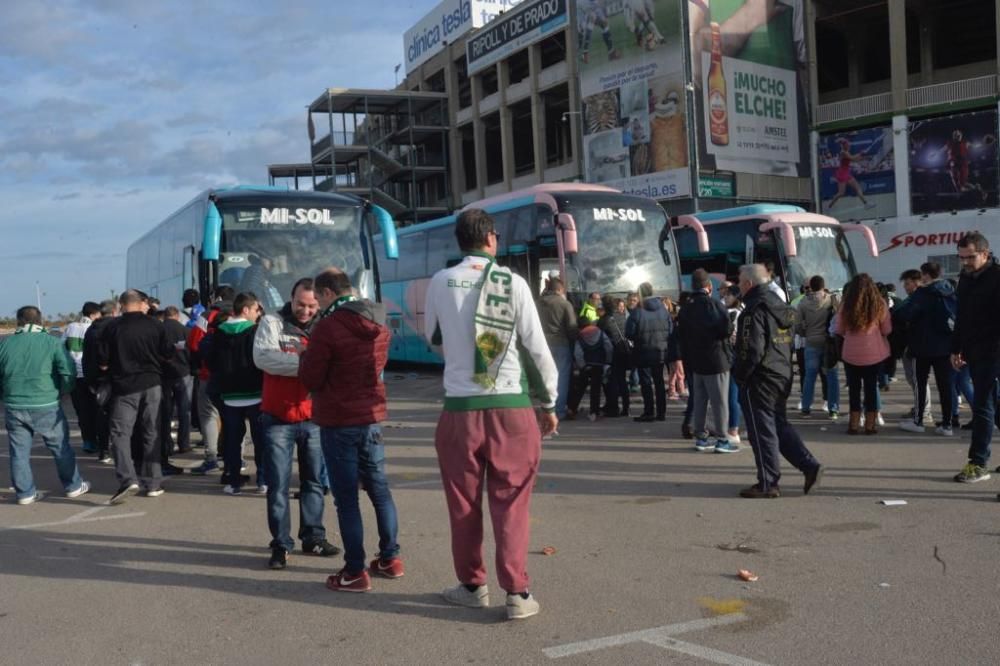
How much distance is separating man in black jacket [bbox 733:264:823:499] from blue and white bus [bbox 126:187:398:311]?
8500mm

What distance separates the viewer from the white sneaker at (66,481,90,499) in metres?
8.86

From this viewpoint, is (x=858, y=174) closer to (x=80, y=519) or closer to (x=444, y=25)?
(x=444, y=25)

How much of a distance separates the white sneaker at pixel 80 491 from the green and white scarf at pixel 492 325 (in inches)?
226

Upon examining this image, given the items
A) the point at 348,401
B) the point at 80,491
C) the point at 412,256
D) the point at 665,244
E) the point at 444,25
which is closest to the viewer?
the point at 348,401

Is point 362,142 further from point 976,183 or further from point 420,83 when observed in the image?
point 976,183

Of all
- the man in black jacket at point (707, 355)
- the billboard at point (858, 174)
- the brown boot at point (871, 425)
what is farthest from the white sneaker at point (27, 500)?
the billboard at point (858, 174)

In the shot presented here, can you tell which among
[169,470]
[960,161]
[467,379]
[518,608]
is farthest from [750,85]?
[518,608]

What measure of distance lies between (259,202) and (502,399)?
35.7 feet

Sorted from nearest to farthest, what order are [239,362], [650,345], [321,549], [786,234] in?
[321,549] < [239,362] < [650,345] < [786,234]

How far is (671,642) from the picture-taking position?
14.6 feet

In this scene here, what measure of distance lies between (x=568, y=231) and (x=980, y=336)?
9.58 m

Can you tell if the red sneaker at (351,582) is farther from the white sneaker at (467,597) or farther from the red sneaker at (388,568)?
the white sneaker at (467,597)

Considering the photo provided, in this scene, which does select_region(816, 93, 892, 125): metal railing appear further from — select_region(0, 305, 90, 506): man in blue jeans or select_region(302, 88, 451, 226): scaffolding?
select_region(0, 305, 90, 506): man in blue jeans

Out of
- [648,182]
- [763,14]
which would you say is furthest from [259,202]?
[763,14]
